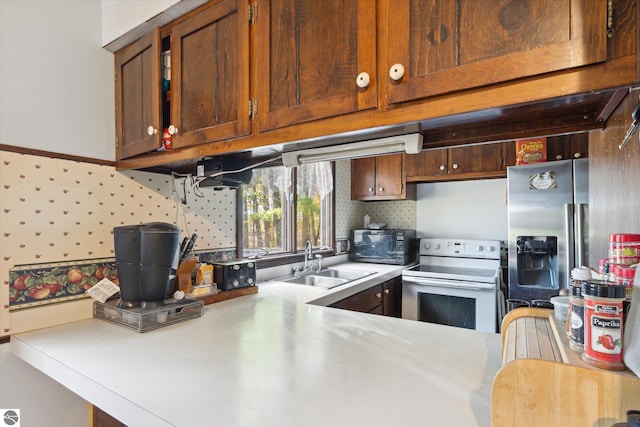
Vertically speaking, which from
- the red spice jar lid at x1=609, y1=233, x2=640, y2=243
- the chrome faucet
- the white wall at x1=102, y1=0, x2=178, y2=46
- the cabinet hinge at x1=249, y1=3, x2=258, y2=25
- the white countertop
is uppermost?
the white wall at x1=102, y1=0, x2=178, y2=46

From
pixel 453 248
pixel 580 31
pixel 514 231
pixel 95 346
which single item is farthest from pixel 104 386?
pixel 453 248

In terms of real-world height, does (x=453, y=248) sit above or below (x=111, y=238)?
below

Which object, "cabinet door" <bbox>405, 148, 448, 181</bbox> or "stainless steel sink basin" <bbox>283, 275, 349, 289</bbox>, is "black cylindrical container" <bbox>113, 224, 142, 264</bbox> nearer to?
"stainless steel sink basin" <bbox>283, 275, 349, 289</bbox>

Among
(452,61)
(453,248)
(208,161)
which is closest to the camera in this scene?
(452,61)

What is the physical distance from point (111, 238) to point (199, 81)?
92cm

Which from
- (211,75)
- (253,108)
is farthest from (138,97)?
(253,108)

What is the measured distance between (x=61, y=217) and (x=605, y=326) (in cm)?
188

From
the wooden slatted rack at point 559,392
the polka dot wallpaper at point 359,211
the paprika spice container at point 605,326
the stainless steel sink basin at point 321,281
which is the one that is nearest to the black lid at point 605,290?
the paprika spice container at point 605,326

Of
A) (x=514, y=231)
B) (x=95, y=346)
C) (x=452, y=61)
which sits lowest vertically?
(x=95, y=346)

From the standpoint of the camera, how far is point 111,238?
5.38 ft

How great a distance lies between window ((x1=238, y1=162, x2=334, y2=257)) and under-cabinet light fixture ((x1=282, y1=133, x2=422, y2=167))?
1.15 metres

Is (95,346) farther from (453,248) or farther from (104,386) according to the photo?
(453,248)

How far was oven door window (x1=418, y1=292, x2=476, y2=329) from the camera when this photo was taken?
9.20 feet

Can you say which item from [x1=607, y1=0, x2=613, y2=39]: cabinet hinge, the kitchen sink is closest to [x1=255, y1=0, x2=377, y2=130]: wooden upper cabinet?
[x1=607, y1=0, x2=613, y2=39]: cabinet hinge
